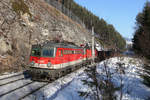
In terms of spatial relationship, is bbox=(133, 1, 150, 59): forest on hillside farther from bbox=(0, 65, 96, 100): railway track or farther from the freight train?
bbox=(0, 65, 96, 100): railway track

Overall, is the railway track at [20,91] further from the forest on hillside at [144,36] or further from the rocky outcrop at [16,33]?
the forest on hillside at [144,36]

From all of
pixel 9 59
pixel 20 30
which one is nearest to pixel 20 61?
pixel 9 59

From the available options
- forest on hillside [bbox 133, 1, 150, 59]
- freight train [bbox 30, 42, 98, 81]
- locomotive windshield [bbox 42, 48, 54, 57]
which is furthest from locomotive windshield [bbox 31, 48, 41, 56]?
forest on hillside [bbox 133, 1, 150, 59]

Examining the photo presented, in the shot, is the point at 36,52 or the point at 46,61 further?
the point at 36,52

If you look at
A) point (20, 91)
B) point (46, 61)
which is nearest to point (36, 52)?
point (46, 61)

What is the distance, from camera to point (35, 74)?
11344 mm

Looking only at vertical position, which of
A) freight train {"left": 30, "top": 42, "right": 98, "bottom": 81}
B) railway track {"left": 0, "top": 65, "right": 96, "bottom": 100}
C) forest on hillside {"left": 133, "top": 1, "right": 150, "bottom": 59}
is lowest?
railway track {"left": 0, "top": 65, "right": 96, "bottom": 100}

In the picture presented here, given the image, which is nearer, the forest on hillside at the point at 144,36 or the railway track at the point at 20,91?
the forest on hillside at the point at 144,36

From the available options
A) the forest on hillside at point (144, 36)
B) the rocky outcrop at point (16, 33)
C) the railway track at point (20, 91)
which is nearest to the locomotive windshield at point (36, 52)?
the railway track at point (20, 91)

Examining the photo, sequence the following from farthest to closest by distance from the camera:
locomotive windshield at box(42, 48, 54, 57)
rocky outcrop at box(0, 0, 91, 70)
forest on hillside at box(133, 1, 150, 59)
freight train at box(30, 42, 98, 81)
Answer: rocky outcrop at box(0, 0, 91, 70) < locomotive windshield at box(42, 48, 54, 57) < freight train at box(30, 42, 98, 81) < forest on hillside at box(133, 1, 150, 59)

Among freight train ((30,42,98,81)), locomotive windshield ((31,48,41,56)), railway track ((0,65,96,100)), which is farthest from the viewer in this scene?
locomotive windshield ((31,48,41,56))

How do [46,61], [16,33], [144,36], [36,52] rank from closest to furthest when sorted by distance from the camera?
[144,36] < [46,61] < [36,52] < [16,33]

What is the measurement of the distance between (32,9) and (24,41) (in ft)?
25.1

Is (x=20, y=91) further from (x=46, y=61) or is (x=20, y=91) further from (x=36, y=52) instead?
(x=36, y=52)
